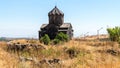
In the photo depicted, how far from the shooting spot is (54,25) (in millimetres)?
56188

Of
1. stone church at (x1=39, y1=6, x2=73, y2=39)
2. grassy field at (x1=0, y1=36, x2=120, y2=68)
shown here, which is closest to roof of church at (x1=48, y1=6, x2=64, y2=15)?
stone church at (x1=39, y1=6, x2=73, y2=39)

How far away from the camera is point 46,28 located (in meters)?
55.6

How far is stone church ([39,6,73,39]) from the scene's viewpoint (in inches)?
2172

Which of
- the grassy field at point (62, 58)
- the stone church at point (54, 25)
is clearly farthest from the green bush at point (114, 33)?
the grassy field at point (62, 58)

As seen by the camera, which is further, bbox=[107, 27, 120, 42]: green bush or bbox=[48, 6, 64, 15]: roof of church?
bbox=[48, 6, 64, 15]: roof of church

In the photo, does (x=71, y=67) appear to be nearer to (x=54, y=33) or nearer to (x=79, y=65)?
(x=79, y=65)

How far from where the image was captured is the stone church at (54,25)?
55159mm

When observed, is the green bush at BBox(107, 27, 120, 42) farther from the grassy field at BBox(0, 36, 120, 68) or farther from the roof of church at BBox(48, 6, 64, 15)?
the grassy field at BBox(0, 36, 120, 68)

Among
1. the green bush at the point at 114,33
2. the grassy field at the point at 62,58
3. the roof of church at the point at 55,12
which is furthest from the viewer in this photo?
the roof of church at the point at 55,12

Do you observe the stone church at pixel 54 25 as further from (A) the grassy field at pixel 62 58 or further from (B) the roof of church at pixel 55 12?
(A) the grassy field at pixel 62 58

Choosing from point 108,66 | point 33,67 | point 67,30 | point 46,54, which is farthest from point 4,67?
point 67,30

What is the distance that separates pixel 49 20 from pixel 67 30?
5.58 metres

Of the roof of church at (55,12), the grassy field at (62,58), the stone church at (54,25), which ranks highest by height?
the roof of church at (55,12)

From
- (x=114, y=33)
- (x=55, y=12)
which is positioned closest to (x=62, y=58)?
(x=114, y=33)
